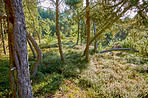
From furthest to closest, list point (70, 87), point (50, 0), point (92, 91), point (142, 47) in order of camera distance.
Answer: point (142, 47), point (50, 0), point (70, 87), point (92, 91)

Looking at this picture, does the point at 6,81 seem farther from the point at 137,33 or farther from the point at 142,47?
the point at 142,47

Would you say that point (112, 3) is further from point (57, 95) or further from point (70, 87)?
point (57, 95)

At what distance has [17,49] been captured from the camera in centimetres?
227

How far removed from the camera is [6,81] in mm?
4395

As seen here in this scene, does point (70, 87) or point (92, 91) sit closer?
point (92, 91)

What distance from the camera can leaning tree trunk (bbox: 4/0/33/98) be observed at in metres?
2.14

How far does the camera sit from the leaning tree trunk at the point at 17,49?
2141 mm

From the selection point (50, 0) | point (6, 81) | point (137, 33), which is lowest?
point (6, 81)

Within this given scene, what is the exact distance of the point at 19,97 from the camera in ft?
8.01

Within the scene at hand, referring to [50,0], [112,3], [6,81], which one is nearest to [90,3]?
[112,3]

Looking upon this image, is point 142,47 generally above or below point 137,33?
below

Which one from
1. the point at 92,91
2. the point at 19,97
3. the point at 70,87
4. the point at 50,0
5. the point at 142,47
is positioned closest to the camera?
the point at 19,97

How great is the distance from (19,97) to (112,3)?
7.40m

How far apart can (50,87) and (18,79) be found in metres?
2.41
